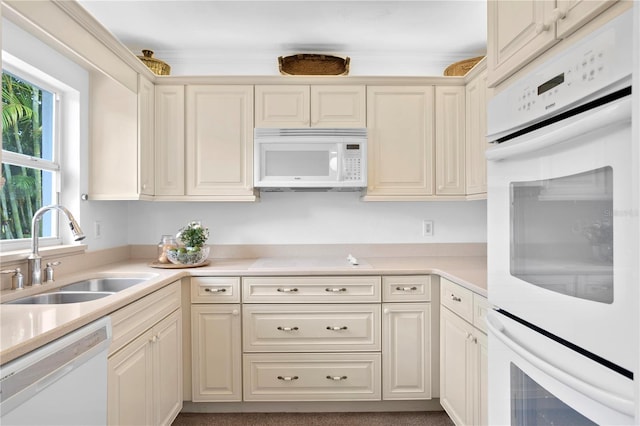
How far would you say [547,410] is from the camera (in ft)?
3.14

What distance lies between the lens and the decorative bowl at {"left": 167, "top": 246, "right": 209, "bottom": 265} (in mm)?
2422

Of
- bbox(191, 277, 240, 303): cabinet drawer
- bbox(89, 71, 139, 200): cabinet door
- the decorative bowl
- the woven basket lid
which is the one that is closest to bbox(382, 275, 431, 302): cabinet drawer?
bbox(191, 277, 240, 303): cabinet drawer

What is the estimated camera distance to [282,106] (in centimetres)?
264

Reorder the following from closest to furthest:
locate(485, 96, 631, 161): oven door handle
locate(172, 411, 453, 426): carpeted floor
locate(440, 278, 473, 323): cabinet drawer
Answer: locate(485, 96, 631, 161): oven door handle → locate(440, 278, 473, 323): cabinet drawer → locate(172, 411, 453, 426): carpeted floor

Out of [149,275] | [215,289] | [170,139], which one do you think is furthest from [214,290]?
[170,139]

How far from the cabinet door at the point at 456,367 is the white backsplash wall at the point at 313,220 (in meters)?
0.86

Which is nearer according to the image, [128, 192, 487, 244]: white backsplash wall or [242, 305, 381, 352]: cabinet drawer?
[242, 305, 381, 352]: cabinet drawer

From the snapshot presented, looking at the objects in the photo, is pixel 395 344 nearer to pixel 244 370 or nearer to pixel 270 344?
pixel 270 344

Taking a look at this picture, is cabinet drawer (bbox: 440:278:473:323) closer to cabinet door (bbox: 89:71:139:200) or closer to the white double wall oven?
the white double wall oven

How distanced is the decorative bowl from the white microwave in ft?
1.89

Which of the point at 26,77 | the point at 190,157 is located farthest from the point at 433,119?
the point at 26,77

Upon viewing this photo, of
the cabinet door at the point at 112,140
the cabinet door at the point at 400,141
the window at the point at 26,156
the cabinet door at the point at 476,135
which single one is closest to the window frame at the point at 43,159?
the window at the point at 26,156

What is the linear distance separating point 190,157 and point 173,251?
0.66 meters

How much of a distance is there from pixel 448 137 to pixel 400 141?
0.33m
